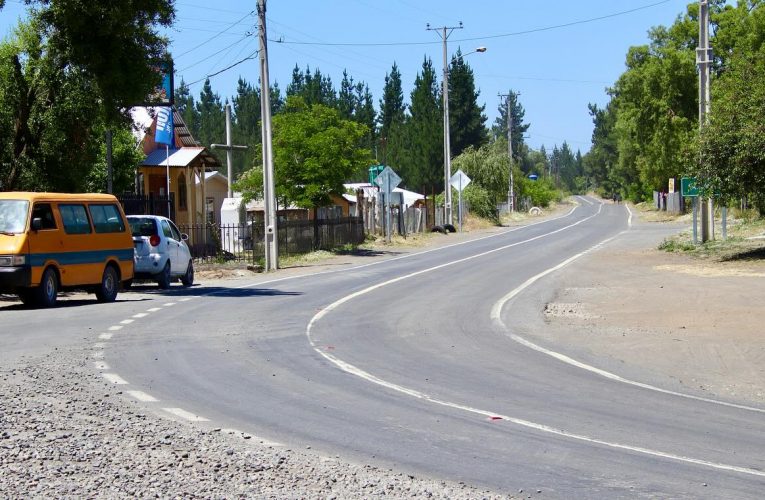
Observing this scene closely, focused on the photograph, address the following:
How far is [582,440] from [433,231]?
52916 mm

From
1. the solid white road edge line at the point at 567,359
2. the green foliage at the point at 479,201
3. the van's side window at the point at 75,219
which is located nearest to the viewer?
the solid white road edge line at the point at 567,359

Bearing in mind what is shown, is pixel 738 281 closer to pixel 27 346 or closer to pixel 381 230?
pixel 27 346

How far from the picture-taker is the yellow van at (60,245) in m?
18.6

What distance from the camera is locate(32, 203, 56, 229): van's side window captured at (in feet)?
63.2

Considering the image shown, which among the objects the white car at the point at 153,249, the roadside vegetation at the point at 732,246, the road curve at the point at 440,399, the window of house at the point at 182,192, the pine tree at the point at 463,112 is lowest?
the road curve at the point at 440,399

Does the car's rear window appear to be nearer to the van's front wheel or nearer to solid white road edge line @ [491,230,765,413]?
the van's front wheel

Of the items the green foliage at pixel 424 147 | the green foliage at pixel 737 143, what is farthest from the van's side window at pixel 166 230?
the green foliage at pixel 424 147

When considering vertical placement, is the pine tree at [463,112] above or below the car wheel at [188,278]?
above

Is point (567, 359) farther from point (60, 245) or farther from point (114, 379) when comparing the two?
point (60, 245)

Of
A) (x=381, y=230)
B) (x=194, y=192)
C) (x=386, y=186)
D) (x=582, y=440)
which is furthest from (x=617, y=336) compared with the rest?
(x=381, y=230)

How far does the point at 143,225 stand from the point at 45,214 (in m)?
5.77

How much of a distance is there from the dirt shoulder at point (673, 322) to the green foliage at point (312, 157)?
12682 millimetres

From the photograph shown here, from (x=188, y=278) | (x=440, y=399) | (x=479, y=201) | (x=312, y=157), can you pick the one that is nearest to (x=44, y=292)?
(x=188, y=278)

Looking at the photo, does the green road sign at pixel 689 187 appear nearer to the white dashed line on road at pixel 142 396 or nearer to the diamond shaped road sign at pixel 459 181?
the white dashed line on road at pixel 142 396
